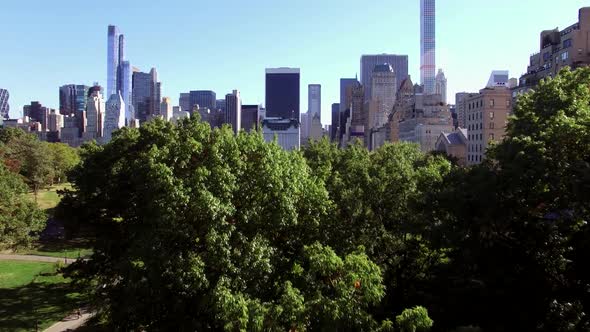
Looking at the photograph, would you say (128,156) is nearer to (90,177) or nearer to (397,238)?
(90,177)

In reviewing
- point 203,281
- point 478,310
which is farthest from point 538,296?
point 203,281

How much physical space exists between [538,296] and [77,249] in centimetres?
4840

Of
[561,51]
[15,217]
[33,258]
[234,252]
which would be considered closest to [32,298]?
[15,217]

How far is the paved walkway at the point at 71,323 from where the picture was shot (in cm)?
2941

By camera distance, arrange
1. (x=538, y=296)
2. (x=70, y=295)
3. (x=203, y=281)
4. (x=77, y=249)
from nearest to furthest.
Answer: (x=203, y=281) < (x=538, y=296) < (x=70, y=295) < (x=77, y=249)

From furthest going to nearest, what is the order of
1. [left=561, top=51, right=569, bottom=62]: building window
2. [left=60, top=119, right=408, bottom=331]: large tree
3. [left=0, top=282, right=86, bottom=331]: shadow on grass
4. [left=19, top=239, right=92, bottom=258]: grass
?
[left=561, top=51, right=569, bottom=62]: building window < [left=19, top=239, right=92, bottom=258]: grass < [left=0, top=282, right=86, bottom=331]: shadow on grass < [left=60, top=119, right=408, bottom=331]: large tree

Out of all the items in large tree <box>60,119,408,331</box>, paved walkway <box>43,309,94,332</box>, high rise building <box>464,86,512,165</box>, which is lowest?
paved walkway <box>43,309,94,332</box>

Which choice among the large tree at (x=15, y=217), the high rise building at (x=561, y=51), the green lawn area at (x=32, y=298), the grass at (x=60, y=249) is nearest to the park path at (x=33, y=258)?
the grass at (x=60, y=249)

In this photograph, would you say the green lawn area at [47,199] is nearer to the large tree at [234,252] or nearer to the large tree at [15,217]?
the large tree at [15,217]

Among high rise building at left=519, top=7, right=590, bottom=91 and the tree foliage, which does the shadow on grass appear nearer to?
the tree foliage

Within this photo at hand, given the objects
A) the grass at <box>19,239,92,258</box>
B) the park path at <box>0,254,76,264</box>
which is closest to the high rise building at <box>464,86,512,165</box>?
the grass at <box>19,239,92,258</box>

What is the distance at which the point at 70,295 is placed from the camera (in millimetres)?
36344

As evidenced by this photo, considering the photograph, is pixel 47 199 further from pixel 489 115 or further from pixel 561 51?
pixel 561 51

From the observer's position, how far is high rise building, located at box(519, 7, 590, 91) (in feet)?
245
